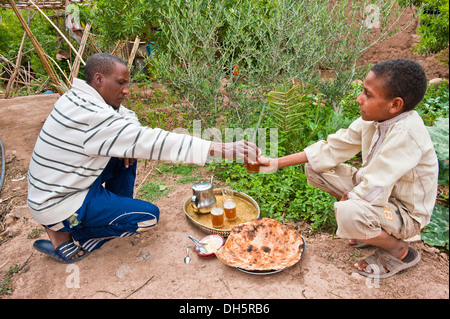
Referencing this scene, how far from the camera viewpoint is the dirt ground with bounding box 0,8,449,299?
1956 mm

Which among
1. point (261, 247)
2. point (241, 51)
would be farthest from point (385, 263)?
point (241, 51)

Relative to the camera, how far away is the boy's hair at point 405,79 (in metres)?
1.80

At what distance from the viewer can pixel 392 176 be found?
5.88 ft

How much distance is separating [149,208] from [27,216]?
5.30ft

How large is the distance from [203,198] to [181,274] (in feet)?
2.35

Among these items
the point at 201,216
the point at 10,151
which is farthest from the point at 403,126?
the point at 10,151

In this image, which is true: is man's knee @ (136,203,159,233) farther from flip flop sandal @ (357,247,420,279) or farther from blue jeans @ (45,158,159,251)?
flip flop sandal @ (357,247,420,279)

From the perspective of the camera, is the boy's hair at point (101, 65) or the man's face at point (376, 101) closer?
the man's face at point (376, 101)

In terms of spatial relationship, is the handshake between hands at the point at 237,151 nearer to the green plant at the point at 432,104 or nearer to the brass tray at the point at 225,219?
the brass tray at the point at 225,219

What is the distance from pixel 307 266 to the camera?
217 cm

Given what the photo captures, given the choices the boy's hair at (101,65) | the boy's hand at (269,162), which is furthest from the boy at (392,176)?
the boy's hair at (101,65)

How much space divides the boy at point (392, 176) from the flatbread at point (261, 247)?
16.4 inches

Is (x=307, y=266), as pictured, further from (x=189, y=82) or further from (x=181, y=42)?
(x=181, y=42)
